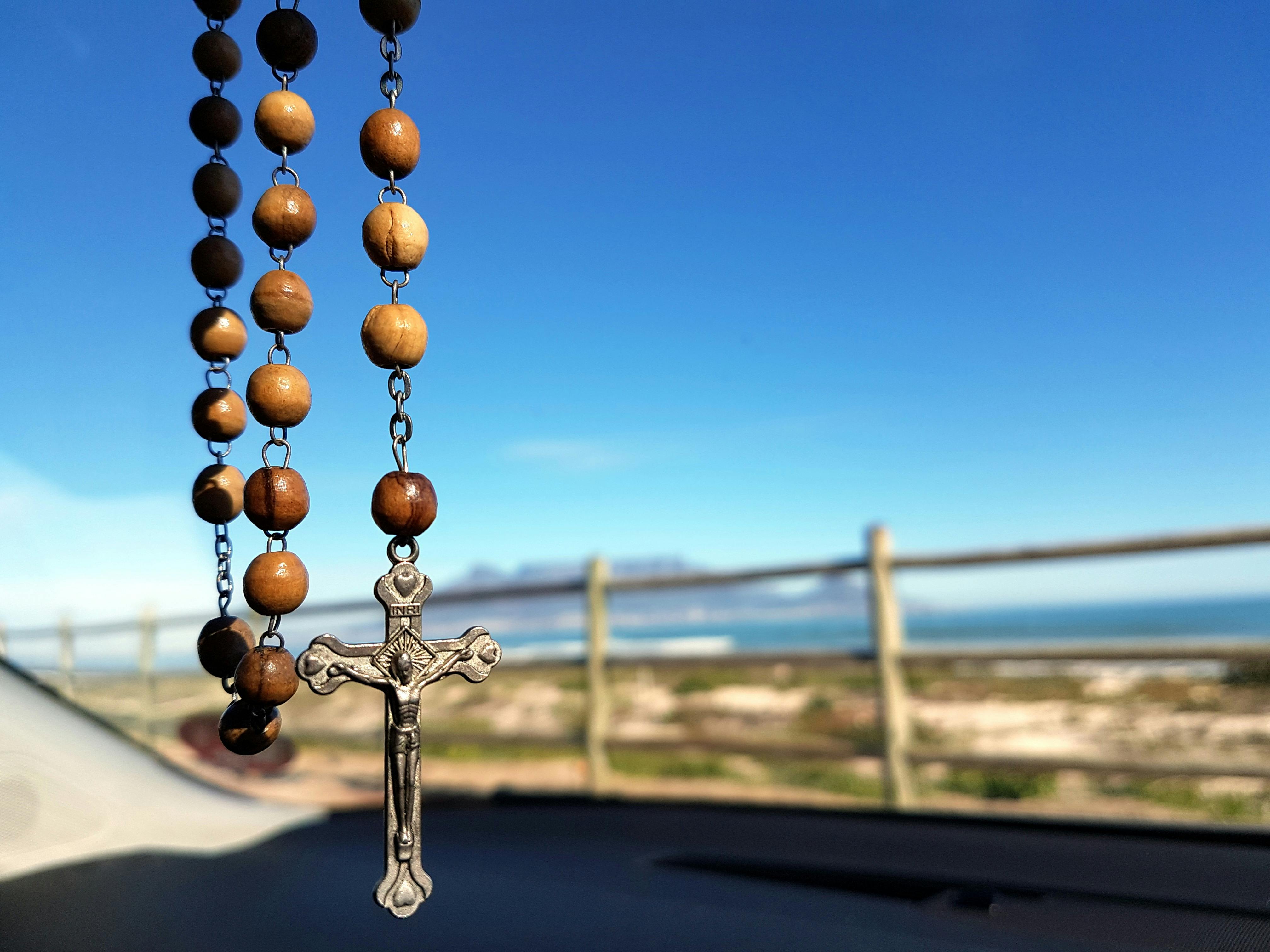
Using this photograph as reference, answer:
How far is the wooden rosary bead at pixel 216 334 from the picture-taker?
732 millimetres

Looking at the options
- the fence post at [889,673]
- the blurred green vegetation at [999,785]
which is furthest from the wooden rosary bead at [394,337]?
the blurred green vegetation at [999,785]

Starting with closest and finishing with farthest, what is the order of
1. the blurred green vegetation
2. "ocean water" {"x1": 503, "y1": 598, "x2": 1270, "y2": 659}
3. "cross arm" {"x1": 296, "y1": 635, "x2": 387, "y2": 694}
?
1. "cross arm" {"x1": 296, "y1": 635, "x2": 387, "y2": 694}
2. the blurred green vegetation
3. "ocean water" {"x1": 503, "y1": 598, "x2": 1270, "y2": 659}

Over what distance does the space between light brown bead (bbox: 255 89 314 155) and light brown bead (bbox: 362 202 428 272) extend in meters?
0.13

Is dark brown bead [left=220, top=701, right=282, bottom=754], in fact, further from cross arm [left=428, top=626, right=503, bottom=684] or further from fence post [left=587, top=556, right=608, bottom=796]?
fence post [left=587, top=556, right=608, bottom=796]

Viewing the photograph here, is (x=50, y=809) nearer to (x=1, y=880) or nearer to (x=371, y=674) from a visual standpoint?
(x=1, y=880)

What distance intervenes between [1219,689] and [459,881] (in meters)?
13.1

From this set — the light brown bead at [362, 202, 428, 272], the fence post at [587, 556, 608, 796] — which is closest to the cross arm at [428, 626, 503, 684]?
the light brown bead at [362, 202, 428, 272]

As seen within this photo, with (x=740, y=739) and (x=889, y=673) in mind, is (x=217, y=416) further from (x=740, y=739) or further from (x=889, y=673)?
(x=740, y=739)

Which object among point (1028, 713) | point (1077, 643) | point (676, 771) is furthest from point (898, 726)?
point (1028, 713)

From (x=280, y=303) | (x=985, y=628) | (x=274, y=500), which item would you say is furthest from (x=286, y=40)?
(x=985, y=628)

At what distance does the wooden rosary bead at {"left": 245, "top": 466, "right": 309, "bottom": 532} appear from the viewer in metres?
0.56

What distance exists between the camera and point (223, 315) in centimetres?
74

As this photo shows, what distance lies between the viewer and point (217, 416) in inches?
28.6

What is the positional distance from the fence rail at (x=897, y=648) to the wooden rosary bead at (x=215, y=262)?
168 cm
